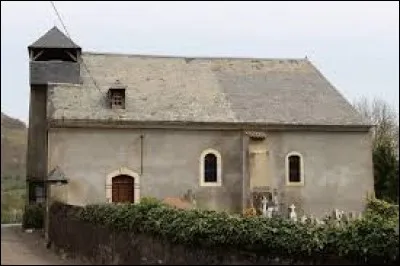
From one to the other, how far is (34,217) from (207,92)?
32.9ft

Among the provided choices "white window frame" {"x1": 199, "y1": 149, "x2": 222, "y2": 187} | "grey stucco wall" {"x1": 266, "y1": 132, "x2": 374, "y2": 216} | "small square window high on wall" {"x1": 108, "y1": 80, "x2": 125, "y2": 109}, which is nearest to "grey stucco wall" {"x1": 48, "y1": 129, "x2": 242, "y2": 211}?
"white window frame" {"x1": 199, "y1": 149, "x2": 222, "y2": 187}

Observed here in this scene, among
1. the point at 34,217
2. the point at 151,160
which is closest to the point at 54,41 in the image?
the point at 151,160

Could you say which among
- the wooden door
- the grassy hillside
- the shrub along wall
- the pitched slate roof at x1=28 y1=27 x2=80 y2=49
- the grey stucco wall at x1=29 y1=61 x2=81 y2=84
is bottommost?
the shrub along wall

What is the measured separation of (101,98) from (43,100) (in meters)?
3.41

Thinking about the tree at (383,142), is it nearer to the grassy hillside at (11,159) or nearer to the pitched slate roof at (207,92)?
the pitched slate roof at (207,92)

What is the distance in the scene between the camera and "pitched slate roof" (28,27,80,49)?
29.7 m

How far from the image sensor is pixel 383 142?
131ft

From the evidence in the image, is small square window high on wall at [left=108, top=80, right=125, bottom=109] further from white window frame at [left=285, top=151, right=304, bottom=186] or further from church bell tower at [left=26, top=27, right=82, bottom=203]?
white window frame at [left=285, top=151, right=304, bottom=186]

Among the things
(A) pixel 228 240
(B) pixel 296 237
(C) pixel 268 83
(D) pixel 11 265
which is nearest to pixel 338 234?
(B) pixel 296 237

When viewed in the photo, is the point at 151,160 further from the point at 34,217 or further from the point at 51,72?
the point at 51,72

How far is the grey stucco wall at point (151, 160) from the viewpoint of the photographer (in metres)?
26.2

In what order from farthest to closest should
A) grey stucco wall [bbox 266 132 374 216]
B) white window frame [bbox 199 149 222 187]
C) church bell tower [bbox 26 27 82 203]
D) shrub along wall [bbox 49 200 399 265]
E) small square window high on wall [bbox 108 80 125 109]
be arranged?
church bell tower [bbox 26 27 82 203]
grey stucco wall [bbox 266 132 374 216]
small square window high on wall [bbox 108 80 125 109]
white window frame [bbox 199 149 222 187]
shrub along wall [bbox 49 200 399 265]

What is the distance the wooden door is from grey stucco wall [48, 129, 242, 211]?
467mm

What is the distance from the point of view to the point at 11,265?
26.0ft
